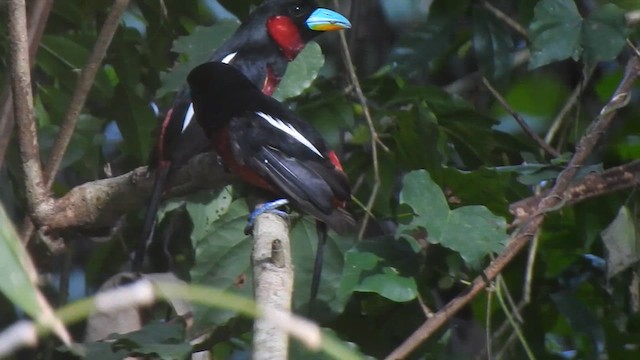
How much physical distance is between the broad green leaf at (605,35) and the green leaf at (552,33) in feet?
0.10

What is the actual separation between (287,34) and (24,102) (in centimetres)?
133

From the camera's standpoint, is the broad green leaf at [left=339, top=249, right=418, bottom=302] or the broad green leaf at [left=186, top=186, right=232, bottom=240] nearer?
the broad green leaf at [left=339, top=249, right=418, bottom=302]

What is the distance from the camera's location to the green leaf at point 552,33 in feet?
7.75

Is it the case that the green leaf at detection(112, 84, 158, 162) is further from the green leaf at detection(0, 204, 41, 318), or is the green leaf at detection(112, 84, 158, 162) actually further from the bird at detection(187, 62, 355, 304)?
the green leaf at detection(0, 204, 41, 318)

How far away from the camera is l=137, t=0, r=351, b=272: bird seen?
107 inches

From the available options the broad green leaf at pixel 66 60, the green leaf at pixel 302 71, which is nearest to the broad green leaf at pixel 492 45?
the green leaf at pixel 302 71

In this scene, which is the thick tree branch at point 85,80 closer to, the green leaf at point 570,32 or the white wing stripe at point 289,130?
the white wing stripe at point 289,130

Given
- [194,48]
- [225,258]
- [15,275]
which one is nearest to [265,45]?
[194,48]

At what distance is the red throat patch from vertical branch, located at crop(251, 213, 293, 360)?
5.32 feet

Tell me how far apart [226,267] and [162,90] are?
0.52 meters

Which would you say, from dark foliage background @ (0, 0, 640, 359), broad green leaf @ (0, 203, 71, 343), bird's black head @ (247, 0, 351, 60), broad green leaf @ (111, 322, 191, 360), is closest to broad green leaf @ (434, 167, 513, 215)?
dark foliage background @ (0, 0, 640, 359)

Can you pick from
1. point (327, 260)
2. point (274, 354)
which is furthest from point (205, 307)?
point (274, 354)

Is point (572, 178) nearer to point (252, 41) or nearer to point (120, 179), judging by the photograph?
point (120, 179)

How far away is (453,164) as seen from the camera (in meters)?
2.78
